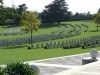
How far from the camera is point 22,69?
8.54 meters

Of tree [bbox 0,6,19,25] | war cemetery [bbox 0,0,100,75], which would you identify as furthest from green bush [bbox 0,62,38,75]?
tree [bbox 0,6,19,25]

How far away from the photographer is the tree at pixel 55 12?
331ft

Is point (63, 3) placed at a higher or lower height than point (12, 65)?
higher

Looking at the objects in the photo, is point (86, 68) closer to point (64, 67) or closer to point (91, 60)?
point (64, 67)

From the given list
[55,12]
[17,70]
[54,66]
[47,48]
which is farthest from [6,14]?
[55,12]

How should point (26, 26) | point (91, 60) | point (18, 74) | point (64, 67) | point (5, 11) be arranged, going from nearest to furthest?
point (18, 74), point (5, 11), point (64, 67), point (91, 60), point (26, 26)

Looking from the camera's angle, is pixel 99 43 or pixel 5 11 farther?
pixel 99 43

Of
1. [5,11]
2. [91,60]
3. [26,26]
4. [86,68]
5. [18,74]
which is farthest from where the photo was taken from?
[26,26]

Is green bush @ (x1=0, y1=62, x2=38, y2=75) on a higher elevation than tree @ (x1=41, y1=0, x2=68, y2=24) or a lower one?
lower

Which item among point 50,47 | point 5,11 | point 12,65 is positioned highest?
point 5,11

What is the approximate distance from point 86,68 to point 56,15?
8709 cm

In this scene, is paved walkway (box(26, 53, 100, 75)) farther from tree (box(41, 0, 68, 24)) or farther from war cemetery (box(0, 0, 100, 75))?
tree (box(41, 0, 68, 24))

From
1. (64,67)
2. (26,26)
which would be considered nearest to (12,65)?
(64,67)

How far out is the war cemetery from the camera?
35.4 ft
